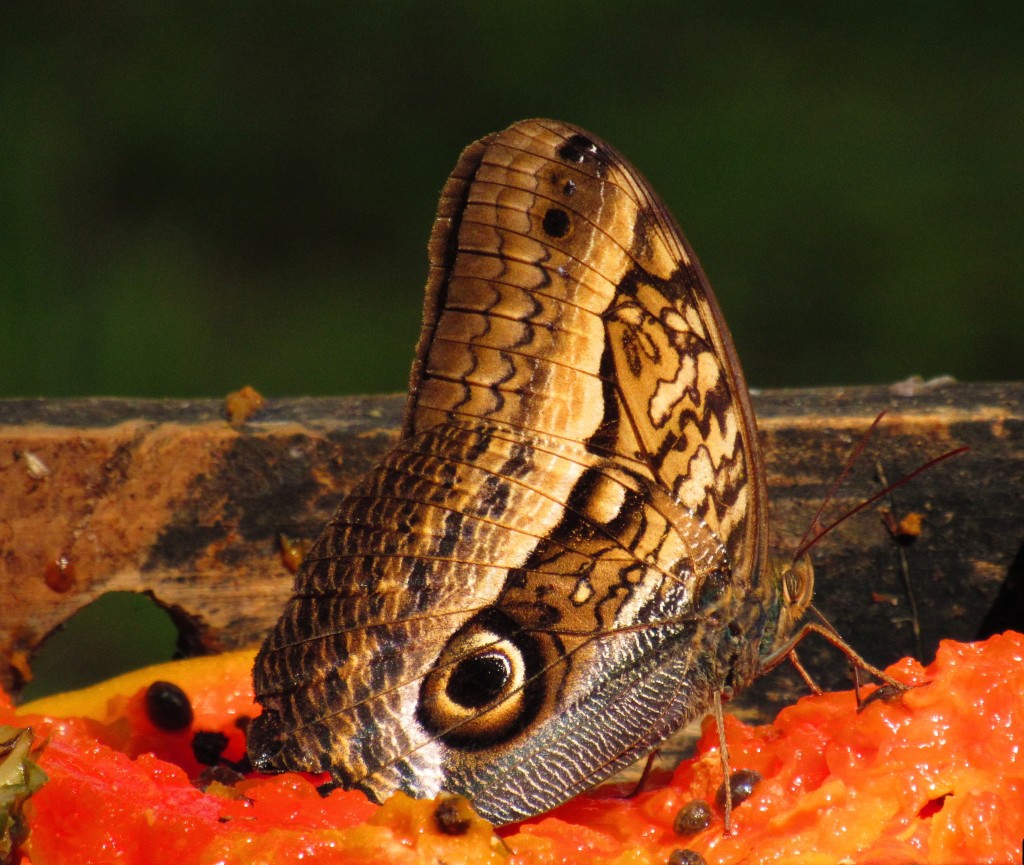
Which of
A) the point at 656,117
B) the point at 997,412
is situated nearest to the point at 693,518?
the point at 997,412

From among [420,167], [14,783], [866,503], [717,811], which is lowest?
[717,811]

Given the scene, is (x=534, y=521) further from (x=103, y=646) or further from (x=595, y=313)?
(x=103, y=646)

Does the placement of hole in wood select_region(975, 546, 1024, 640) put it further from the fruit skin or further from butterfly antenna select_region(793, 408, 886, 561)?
the fruit skin

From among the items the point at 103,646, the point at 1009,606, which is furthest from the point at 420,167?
the point at 1009,606

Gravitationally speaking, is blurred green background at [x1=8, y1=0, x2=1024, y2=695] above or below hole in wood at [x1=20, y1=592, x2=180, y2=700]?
above

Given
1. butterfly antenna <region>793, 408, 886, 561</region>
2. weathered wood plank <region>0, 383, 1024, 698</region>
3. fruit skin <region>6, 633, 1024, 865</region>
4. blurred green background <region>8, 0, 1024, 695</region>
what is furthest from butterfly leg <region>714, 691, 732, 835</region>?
blurred green background <region>8, 0, 1024, 695</region>

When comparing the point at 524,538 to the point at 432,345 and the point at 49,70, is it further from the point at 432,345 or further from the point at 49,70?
the point at 49,70
